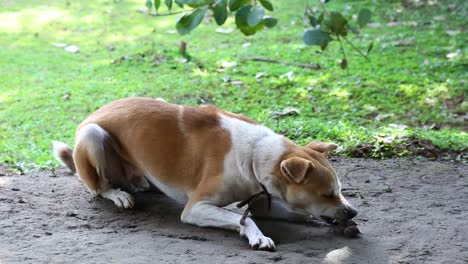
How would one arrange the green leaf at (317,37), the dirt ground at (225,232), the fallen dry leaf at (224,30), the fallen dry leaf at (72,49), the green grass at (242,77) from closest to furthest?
the dirt ground at (225,232), the green leaf at (317,37), the green grass at (242,77), the fallen dry leaf at (72,49), the fallen dry leaf at (224,30)

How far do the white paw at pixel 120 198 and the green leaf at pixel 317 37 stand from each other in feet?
6.67

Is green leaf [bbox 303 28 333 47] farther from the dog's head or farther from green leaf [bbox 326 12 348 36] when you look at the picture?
the dog's head

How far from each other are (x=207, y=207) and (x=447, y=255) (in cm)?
169

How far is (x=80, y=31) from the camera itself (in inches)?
518

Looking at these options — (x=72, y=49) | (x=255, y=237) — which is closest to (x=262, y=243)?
(x=255, y=237)

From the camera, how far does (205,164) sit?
A: 509cm

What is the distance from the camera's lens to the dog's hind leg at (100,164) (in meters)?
5.46

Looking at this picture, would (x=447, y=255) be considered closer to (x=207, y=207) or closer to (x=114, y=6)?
(x=207, y=207)

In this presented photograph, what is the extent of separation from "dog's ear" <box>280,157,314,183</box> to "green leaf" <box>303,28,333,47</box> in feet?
2.61

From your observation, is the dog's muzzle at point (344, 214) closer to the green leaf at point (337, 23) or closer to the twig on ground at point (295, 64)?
the green leaf at point (337, 23)

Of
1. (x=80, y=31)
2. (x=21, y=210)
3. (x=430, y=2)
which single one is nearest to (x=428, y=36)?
(x=430, y=2)

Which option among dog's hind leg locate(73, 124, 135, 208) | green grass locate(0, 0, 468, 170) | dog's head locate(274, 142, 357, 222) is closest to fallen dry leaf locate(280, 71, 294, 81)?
green grass locate(0, 0, 468, 170)

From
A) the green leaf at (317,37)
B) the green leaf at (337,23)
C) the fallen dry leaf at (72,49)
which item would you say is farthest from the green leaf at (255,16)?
the fallen dry leaf at (72,49)

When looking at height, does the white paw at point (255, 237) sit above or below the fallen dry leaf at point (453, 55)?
below
